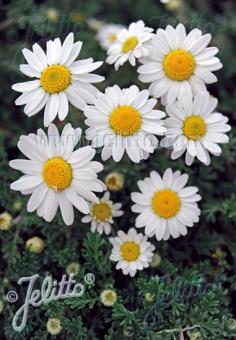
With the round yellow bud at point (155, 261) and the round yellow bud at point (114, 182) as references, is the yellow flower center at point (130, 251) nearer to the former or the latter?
the round yellow bud at point (155, 261)

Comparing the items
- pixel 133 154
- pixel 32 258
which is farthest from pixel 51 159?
pixel 32 258

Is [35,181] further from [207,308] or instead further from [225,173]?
[225,173]

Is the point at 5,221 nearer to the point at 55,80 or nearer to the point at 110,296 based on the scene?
the point at 110,296

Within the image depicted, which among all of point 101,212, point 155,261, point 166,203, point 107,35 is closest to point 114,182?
point 101,212

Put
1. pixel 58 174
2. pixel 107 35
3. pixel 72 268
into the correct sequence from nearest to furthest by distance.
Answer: pixel 58 174 < pixel 72 268 < pixel 107 35

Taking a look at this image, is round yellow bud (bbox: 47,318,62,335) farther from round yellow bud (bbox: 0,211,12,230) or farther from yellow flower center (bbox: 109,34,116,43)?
yellow flower center (bbox: 109,34,116,43)

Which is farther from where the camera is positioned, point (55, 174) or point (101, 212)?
point (101, 212)

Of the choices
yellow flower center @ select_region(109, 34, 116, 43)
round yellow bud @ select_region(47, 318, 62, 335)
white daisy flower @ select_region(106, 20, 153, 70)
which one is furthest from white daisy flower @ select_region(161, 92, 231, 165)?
yellow flower center @ select_region(109, 34, 116, 43)
